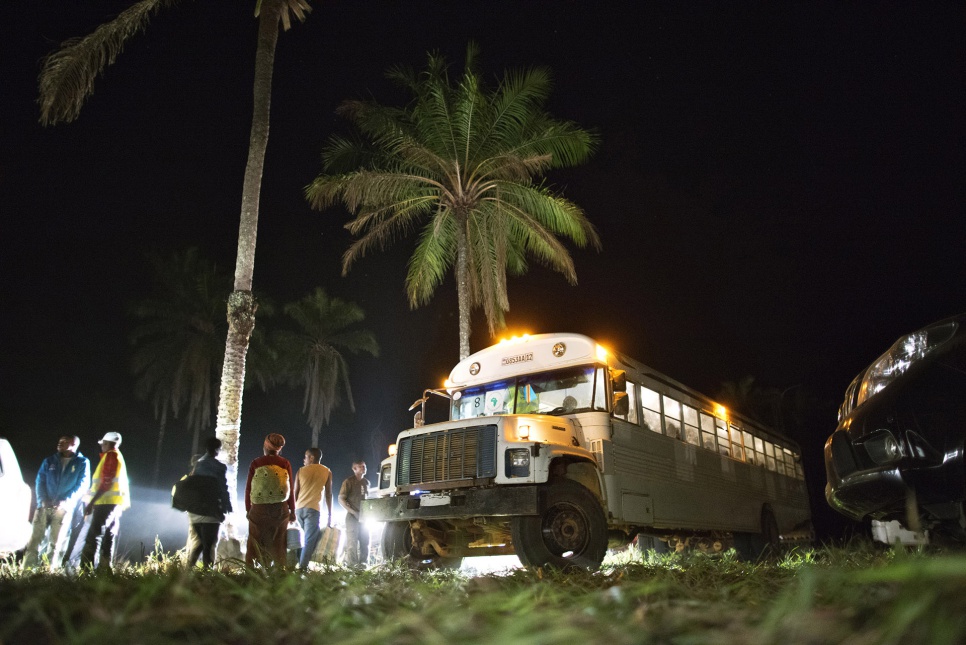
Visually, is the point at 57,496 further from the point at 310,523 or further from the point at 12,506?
the point at 310,523

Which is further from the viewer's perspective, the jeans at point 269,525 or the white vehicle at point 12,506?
the white vehicle at point 12,506

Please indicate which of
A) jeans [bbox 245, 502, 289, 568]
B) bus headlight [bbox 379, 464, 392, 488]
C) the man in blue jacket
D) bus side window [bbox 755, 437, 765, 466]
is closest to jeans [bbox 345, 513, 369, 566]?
bus headlight [bbox 379, 464, 392, 488]

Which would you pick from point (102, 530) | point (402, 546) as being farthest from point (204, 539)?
point (402, 546)

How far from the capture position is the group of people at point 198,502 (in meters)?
7.83

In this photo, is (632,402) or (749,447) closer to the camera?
(632,402)

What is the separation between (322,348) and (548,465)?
38.4 meters

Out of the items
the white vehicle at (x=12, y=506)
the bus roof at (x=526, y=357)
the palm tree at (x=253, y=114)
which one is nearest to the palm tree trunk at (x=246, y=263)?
the palm tree at (x=253, y=114)

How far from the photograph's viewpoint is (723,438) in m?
13.5

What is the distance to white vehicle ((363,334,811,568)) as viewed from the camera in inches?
300

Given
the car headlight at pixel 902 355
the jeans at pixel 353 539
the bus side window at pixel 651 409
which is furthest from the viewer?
the jeans at pixel 353 539

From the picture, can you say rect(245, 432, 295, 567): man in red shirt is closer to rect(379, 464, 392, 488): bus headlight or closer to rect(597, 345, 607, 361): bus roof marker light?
rect(379, 464, 392, 488): bus headlight

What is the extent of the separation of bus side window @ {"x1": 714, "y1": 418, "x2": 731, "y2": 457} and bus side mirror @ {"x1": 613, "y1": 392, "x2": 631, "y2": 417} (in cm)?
517

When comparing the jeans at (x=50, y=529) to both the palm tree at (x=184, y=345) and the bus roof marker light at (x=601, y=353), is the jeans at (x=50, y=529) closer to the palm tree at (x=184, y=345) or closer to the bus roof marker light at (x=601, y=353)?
the bus roof marker light at (x=601, y=353)

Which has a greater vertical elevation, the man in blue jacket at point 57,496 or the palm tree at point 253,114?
the palm tree at point 253,114
